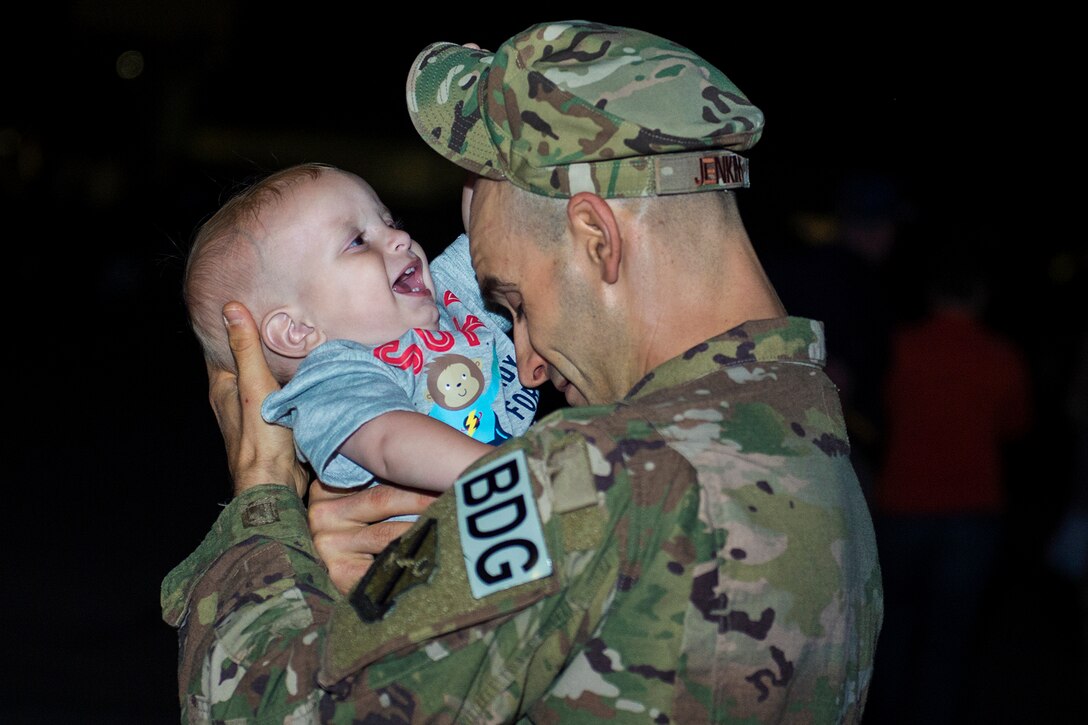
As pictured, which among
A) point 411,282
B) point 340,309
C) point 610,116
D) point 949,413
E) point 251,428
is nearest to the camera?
point 610,116

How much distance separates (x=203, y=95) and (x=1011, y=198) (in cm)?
1778

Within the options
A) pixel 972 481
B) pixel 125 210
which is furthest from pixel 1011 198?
pixel 972 481

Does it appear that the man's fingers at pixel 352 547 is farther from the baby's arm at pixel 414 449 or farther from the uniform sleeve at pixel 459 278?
the uniform sleeve at pixel 459 278

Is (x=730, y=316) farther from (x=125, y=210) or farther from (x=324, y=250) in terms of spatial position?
(x=125, y=210)

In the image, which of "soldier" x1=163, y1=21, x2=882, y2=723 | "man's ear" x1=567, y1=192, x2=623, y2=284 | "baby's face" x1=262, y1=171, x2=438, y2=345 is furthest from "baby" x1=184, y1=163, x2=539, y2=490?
"man's ear" x1=567, y1=192, x2=623, y2=284

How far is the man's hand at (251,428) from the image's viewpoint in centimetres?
220

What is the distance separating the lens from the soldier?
Result: 5.12 feet

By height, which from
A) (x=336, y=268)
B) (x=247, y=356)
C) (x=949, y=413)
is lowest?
(x=949, y=413)

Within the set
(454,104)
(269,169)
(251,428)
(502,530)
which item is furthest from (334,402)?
(269,169)

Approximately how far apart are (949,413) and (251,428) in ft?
12.5

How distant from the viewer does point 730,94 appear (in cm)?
180

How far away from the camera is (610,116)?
5.74ft

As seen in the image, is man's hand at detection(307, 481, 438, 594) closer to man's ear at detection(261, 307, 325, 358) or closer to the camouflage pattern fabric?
man's ear at detection(261, 307, 325, 358)

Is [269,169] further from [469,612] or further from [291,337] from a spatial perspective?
[469,612]
